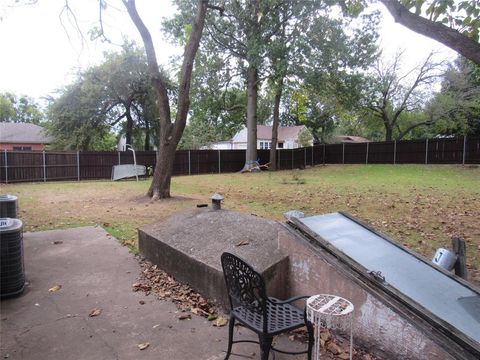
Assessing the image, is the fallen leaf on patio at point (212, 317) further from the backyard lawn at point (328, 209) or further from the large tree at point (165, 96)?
the large tree at point (165, 96)

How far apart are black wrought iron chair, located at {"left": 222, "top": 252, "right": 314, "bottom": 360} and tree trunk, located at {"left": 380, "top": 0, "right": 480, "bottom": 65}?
3433 mm

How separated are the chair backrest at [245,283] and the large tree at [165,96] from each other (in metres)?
8.39

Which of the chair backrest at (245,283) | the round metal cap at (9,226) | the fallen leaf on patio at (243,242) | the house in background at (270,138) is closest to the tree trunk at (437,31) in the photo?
the fallen leaf on patio at (243,242)

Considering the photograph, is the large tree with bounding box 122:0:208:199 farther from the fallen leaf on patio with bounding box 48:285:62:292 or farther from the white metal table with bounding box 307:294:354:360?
the white metal table with bounding box 307:294:354:360

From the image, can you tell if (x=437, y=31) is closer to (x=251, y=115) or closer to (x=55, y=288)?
(x=55, y=288)

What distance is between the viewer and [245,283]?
102 inches

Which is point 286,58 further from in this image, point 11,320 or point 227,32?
point 11,320

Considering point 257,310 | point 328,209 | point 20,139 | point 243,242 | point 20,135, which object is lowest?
point 328,209

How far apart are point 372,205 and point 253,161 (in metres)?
15.9

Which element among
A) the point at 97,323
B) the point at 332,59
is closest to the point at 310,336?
the point at 97,323

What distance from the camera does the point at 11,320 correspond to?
3.52 meters

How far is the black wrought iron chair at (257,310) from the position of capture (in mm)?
2439

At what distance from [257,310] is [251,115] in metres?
22.4

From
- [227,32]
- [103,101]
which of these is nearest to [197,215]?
[227,32]
